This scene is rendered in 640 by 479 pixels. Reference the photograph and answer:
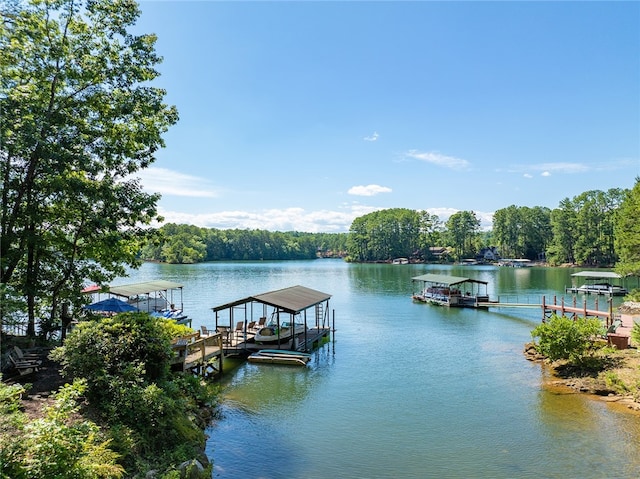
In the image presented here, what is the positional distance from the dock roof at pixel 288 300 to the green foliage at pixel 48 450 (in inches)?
610

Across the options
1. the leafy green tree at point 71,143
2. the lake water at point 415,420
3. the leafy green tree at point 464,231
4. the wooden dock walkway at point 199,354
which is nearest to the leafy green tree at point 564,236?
the leafy green tree at point 464,231

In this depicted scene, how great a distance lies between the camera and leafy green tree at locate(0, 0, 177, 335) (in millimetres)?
13617

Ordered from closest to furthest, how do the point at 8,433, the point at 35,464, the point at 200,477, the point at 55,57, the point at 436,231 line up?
the point at 35,464, the point at 8,433, the point at 200,477, the point at 55,57, the point at 436,231

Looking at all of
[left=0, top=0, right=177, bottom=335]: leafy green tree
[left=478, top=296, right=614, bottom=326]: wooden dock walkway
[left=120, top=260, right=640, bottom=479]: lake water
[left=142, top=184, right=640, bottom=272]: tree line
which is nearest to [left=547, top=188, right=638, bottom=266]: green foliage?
[left=142, top=184, right=640, bottom=272]: tree line

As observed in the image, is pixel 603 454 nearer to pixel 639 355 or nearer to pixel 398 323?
pixel 639 355

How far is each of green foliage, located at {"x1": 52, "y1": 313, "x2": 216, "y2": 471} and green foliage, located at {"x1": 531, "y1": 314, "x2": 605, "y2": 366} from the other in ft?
50.5

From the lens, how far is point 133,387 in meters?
10.5

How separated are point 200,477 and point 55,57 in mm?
13659

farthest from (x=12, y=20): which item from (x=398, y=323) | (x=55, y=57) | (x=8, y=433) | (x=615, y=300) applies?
(x=615, y=300)

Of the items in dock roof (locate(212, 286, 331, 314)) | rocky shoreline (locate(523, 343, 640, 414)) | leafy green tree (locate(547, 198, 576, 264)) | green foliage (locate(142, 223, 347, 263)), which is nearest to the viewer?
rocky shoreline (locate(523, 343, 640, 414))

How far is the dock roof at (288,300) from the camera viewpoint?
2297 cm

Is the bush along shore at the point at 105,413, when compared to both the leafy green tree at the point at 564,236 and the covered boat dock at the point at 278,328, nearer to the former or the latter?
the covered boat dock at the point at 278,328

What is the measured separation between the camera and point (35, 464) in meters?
6.07

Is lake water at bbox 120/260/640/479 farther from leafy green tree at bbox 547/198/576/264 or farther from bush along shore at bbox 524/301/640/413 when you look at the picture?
leafy green tree at bbox 547/198/576/264
